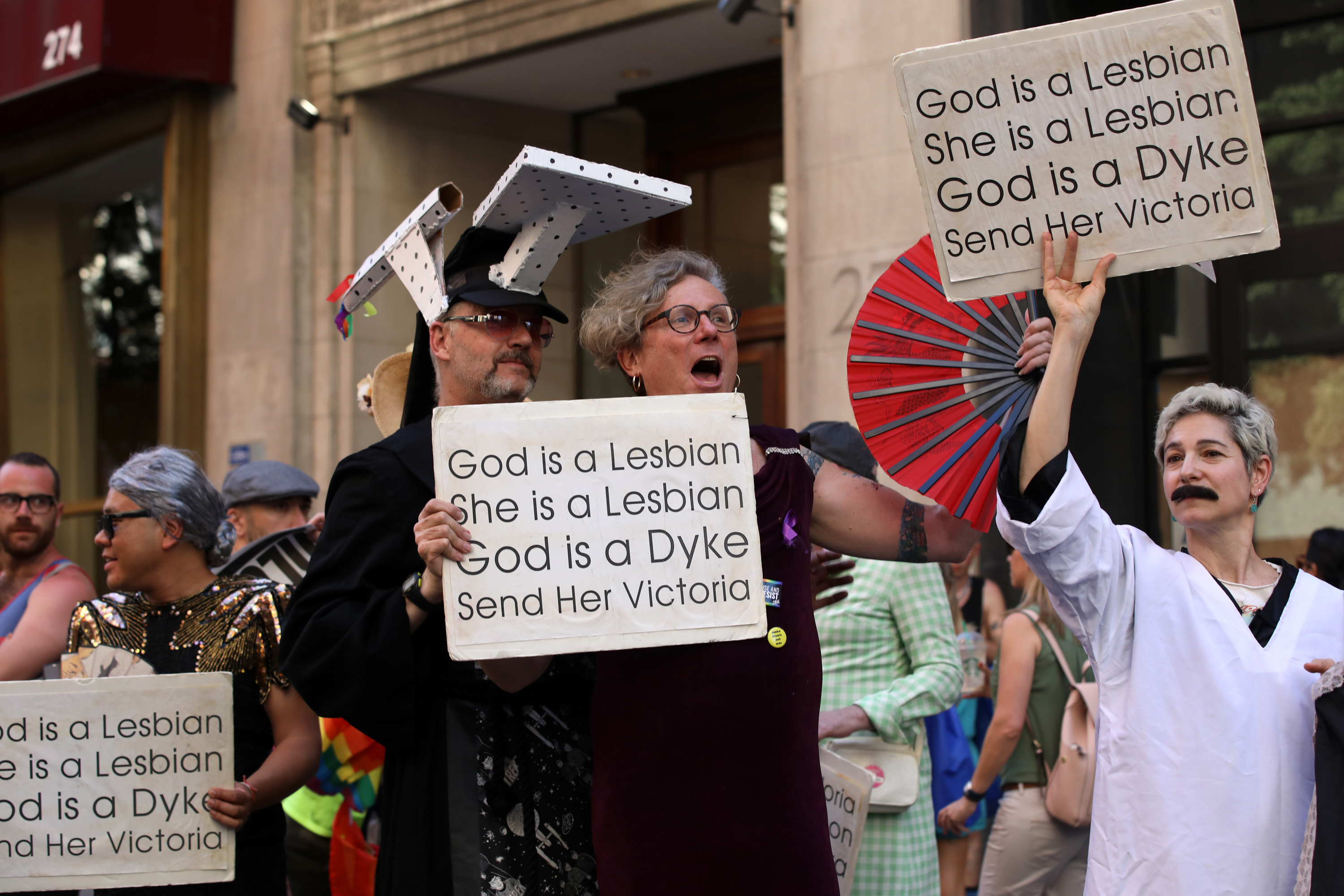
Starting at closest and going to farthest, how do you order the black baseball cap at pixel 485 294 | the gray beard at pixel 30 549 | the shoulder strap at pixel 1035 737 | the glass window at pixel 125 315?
the black baseball cap at pixel 485 294 → the shoulder strap at pixel 1035 737 → the gray beard at pixel 30 549 → the glass window at pixel 125 315

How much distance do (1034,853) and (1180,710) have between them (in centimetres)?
255

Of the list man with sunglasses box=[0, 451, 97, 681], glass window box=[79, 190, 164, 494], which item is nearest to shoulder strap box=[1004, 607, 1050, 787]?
man with sunglasses box=[0, 451, 97, 681]

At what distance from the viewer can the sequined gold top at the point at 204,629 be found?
12.2ft

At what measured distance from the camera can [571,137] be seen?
11.2 meters

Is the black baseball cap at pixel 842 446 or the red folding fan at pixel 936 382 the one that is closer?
the red folding fan at pixel 936 382

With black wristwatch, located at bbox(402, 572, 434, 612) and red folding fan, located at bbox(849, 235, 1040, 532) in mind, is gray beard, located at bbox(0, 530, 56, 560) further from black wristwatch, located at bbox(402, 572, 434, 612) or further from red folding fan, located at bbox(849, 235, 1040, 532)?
red folding fan, located at bbox(849, 235, 1040, 532)

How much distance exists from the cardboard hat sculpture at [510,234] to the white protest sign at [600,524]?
55 cm

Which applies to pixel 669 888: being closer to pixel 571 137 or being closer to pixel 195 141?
pixel 571 137

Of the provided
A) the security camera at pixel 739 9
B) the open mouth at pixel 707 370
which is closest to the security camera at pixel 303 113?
the security camera at pixel 739 9

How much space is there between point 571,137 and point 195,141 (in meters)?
3.06

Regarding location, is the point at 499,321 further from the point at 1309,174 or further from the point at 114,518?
the point at 1309,174

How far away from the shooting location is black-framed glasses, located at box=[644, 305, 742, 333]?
121 inches

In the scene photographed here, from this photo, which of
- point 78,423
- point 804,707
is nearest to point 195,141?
point 78,423

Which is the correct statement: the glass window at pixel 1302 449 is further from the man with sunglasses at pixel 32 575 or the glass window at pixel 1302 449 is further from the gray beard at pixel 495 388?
the man with sunglasses at pixel 32 575
